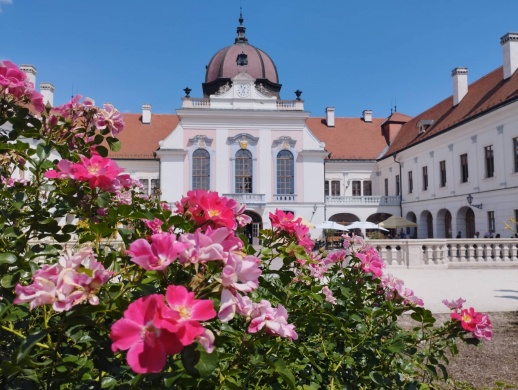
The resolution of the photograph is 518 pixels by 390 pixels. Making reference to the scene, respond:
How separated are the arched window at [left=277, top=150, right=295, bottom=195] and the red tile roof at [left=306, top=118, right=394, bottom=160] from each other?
→ 5.45 m

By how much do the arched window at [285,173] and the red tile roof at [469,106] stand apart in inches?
325

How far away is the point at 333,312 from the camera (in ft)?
7.41

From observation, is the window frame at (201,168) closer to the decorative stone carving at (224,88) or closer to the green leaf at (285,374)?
the decorative stone carving at (224,88)

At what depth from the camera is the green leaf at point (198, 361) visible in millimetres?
873

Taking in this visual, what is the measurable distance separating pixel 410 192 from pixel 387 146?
264 inches

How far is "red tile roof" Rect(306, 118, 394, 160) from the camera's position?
3353 cm

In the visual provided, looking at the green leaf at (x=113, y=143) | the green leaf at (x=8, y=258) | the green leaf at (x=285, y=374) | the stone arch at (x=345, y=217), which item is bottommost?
the green leaf at (x=285, y=374)

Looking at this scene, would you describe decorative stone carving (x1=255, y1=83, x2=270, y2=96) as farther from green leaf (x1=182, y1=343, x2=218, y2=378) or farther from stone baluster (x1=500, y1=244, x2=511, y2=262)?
green leaf (x1=182, y1=343, x2=218, y2=378)

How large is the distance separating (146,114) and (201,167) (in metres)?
9.16

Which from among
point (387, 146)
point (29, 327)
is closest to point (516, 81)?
point (387, 146)

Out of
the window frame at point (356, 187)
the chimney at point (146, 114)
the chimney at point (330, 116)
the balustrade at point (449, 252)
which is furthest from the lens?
the chimney at point (330, 116)

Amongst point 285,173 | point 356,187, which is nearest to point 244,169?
point 285,173

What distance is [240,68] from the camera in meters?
32.8

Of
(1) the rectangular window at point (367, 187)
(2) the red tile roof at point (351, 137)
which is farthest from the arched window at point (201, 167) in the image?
(1) the rectangular window at point (367, 187)
